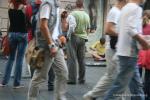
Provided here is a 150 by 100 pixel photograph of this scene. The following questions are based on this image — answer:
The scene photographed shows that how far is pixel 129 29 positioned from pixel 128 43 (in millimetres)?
215

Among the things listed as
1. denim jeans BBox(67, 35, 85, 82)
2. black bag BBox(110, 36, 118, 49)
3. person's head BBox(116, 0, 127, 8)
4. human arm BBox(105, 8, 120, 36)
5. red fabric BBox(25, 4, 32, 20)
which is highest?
person's head BBox(116, 0, 127, 8)

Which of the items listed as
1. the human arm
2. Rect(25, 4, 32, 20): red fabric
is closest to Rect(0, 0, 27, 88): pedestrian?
Rect(25, 4, 32, 20): red fabric

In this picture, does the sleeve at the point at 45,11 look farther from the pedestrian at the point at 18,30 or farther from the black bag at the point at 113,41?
the pedestrian at the point at 18,30

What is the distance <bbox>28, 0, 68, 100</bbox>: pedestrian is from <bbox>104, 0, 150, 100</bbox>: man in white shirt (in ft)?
3.53

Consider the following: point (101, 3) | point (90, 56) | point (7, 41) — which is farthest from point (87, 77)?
point (101, 3)

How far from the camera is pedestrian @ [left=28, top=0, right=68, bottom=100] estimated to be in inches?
306

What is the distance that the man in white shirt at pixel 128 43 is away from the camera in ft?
23.4

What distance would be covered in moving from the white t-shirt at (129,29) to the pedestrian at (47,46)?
1.12 meters

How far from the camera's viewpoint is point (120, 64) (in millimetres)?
7320

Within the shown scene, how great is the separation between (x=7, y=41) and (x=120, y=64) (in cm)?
413

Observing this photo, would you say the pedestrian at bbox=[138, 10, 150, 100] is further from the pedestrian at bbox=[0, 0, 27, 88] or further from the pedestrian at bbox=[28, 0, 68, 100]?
the pedestrian at bbox=[0, 0, 27, 88]

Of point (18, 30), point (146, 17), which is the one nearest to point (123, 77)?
point (146, 17)

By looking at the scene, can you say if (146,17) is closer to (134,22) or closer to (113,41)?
(113,41)

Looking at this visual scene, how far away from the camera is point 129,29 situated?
7133 millimetres
